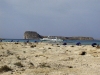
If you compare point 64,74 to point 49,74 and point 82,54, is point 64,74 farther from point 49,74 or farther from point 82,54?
point 82,54

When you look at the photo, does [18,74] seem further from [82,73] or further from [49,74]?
[82,73]

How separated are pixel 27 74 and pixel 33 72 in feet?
2.55

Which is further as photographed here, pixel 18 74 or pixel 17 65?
pixel 17 65

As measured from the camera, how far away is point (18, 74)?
14523 millimetres

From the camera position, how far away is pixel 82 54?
1190 inches

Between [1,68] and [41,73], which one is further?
[1,68]

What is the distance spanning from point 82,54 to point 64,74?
15.8 meters

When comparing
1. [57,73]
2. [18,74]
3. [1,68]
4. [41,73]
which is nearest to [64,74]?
[57,73]

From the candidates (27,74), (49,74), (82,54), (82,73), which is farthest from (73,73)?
(82,54)

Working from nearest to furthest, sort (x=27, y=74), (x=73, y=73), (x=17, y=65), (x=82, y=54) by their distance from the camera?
(x=27, y=74), (x=73, y=73), (x=17, y=65), (x=82, y=54)

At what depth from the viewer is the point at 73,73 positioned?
15.3 metres

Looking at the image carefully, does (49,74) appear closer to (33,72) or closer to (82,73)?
(33,72)

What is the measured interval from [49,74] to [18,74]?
1.92m

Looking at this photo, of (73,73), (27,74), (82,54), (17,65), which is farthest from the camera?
(82,54)
